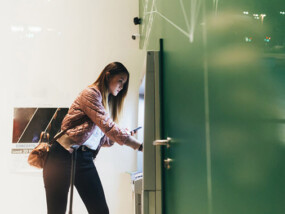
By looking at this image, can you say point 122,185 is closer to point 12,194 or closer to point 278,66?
point 12,194

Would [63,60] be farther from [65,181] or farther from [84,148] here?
[65,181]

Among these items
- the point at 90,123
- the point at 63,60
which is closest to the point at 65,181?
the point at 90,123

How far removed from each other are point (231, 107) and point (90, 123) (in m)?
1.29

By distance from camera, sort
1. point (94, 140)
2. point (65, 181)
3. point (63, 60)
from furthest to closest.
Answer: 1. point (63, 60)
2. point (94, 140)
3. point (65, 181)

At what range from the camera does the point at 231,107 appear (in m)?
0.52

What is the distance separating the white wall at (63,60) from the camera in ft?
9.11

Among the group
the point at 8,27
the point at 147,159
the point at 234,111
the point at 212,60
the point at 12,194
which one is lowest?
the point at 12,194

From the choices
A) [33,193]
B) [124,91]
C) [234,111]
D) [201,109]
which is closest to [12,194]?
[33,193]

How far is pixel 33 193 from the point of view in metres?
2.71

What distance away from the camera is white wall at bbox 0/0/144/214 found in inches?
109

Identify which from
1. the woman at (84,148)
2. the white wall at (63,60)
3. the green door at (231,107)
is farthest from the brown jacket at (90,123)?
the white wall at (63,60)

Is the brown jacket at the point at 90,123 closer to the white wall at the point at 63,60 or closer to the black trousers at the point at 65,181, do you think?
the black trousers at the point at 65,181

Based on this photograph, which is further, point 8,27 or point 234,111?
point 8,27

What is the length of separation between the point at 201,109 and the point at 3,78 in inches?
107
